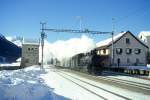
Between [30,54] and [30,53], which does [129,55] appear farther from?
[30,53]

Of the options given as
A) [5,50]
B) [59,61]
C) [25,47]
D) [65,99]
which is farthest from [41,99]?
[5,50]

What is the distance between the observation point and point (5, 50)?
11050cm

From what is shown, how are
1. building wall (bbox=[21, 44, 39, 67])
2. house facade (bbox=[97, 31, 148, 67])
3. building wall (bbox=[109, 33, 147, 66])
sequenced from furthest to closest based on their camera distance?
building wall (bbox=[21, 44, 39, 67]) < building wall (bbox=[109, 33, 147, 66]) < house facade (bbox=[97, 31, 148, 67])

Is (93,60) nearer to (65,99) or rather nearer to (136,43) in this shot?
(65,99)

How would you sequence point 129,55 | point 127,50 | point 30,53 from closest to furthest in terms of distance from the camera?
point 127,50
point 129,55
point 30,53

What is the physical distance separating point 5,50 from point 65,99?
10317cm

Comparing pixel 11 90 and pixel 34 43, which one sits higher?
pixel 34 43

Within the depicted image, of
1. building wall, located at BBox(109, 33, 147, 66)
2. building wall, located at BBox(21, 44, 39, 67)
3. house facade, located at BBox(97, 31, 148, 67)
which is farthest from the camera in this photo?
building wall, located at BBox(21, 44, 39, 67)

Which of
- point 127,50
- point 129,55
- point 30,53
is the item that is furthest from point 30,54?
point 129,55

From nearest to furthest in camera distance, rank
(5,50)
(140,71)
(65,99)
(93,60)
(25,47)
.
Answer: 1. (65,99)
2. (93,60)
3. (140,71)
4. (25,47)
5. (5,50)

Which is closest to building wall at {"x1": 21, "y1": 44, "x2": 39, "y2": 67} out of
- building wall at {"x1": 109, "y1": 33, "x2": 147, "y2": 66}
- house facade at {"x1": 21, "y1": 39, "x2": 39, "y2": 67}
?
house facade at {"x1": 21, "y1": 39, "x2": 39, "y2": 67}

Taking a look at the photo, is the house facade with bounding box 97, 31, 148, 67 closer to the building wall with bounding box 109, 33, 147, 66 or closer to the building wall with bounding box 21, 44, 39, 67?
the building wall with bounding box 109, 33, 147, 66

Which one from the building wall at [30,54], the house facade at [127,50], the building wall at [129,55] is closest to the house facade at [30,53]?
the building wall at [30,54]

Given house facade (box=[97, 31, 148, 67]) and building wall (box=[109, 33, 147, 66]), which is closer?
house facade (box=[97, 31, 148, 67])
